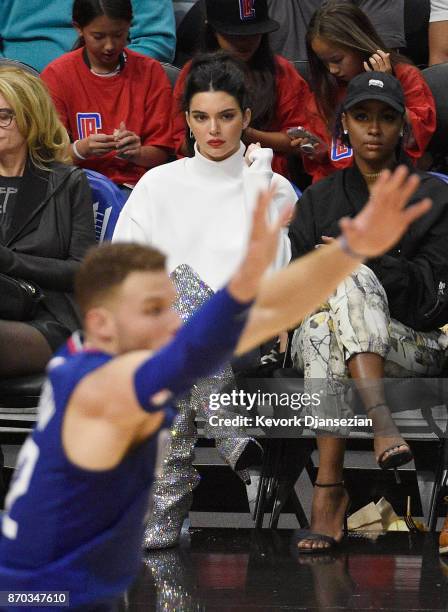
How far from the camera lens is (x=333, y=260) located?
66.3 inches

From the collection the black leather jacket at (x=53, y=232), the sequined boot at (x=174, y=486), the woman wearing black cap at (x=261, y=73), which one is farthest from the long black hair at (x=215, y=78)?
the sequined boot at (x=174, y=486)

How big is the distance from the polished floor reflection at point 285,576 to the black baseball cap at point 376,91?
1424 millimetres

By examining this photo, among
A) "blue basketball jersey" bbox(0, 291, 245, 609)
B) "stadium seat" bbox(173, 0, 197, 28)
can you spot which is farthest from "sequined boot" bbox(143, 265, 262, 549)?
"stadium seat" bbox(173, 0, 197, 28)

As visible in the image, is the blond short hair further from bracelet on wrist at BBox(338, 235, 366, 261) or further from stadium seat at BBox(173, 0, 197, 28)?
bracelet on wrist at BBox(338, 235, 366, 261)

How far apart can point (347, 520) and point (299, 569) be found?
1.70 ft

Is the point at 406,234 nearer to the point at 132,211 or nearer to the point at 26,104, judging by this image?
the point at 132,211

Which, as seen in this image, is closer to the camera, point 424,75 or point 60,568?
point 60,568

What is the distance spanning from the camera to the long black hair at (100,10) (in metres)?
4.67

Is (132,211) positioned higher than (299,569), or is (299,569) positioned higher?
(132,211)

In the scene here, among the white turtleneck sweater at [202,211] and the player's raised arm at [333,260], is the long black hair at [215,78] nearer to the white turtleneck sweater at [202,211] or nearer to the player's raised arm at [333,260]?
the white turtleneck sweater at [202,211]

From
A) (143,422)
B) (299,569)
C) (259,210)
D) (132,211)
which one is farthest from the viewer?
(132,211)

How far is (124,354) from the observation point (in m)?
1.88

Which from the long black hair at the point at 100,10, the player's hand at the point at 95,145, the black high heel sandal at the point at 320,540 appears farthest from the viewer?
the long black hair at the point at 100,10

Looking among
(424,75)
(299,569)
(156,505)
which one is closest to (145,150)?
(424,75)
